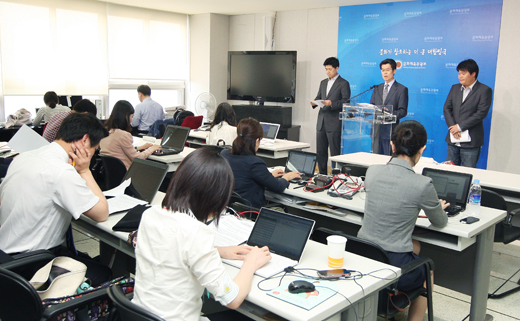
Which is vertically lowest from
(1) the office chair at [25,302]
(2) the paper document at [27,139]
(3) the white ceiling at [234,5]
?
(1) the office chair at [25,302]

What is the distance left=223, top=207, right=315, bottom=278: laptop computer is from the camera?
191 cm

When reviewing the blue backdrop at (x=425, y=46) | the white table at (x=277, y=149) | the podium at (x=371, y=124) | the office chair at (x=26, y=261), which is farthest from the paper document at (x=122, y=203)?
the blue backdrop at (x=425, y=46)

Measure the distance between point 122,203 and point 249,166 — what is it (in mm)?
906

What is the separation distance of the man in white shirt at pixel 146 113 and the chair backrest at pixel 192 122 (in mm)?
421

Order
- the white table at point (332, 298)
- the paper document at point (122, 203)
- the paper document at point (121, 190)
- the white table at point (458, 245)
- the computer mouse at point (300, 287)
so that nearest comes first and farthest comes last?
the white table at point (332, 298) → the computer mouse at point (300, 287) → the white table at point (458, 245) → the paper document at point (122, 203) → the paper document at point (121, 190)

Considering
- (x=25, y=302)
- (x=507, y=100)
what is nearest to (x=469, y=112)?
(x=507, y=100)

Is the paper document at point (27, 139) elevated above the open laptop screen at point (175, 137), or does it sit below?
above

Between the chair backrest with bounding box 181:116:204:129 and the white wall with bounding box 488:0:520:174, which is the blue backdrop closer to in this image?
the white wall with bounding box 488:0:520:174

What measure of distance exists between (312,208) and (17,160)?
1.91 metres

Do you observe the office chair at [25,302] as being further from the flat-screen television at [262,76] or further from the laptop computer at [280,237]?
the flat-screen television at [262,76]

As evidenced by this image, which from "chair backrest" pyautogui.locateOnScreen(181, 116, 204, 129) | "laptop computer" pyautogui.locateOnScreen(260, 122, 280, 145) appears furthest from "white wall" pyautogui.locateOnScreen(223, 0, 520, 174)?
"laptop computer" pyautogui.locateOnScreen(260, 122, 280, 145)

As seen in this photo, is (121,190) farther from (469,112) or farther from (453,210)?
(469,112)

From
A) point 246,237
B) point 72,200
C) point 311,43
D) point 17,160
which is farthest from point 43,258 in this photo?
point 311,43

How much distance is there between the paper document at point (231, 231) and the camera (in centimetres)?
213
